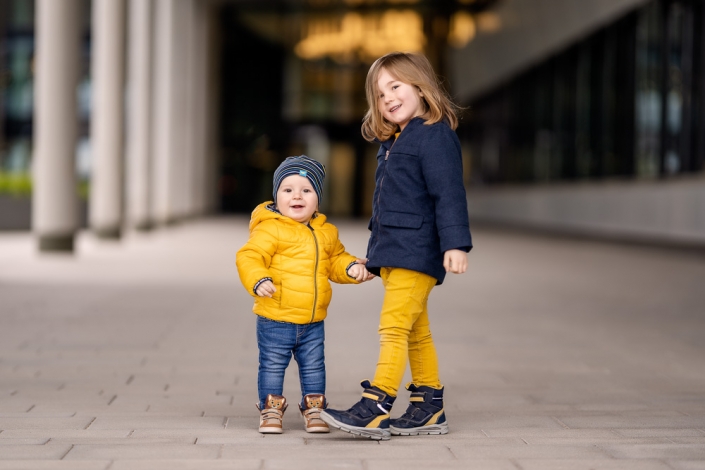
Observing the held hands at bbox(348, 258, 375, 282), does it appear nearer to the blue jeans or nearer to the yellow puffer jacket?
the yellow puffer jacket

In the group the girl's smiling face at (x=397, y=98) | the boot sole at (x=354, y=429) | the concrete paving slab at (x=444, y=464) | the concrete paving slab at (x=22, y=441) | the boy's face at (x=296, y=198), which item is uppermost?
the girl's smiling face at (x=397, y=98)

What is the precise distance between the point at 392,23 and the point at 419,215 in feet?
116

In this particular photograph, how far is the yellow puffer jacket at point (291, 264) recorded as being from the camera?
156 inches

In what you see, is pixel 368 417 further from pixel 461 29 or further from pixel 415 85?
pixel 461 29

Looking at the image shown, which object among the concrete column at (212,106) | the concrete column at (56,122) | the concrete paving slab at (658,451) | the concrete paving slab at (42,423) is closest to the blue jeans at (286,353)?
the concrete paving slab at (42,423)

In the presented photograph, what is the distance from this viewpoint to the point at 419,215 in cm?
395

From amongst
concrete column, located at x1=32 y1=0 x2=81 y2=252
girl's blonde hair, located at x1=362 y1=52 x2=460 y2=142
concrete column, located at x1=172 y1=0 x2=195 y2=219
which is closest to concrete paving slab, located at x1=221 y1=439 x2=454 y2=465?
girl's blonde hair, located at x1=362 y1=52 x2=460 y2=142

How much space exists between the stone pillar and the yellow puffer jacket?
13.7 metres

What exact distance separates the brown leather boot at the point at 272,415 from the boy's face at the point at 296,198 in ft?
2.30

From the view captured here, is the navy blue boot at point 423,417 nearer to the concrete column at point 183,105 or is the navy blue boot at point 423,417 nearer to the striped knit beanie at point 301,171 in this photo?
the striped knit beanie at point 301,171

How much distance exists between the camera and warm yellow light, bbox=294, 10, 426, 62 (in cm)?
3822

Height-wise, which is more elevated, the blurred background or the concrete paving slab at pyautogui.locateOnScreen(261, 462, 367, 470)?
the blurred background

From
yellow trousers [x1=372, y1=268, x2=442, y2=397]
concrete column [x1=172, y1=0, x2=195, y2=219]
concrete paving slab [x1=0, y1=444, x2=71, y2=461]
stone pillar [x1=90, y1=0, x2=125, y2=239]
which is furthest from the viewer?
concrete column [x1=172, y1=0, x2=195, y2=219]

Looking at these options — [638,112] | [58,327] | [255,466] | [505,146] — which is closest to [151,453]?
[255,466]
